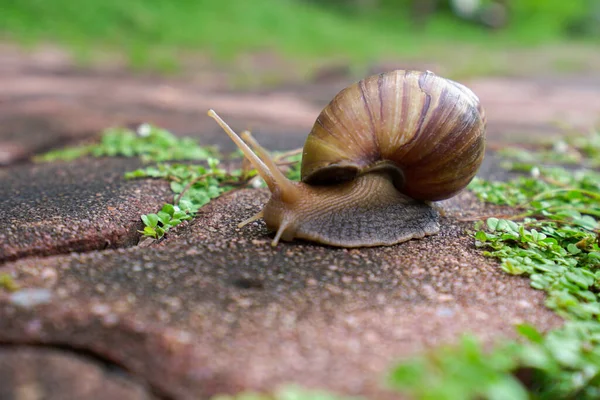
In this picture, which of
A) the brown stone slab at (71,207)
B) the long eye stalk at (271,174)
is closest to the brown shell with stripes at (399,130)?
the long eye stalk at (271,174)

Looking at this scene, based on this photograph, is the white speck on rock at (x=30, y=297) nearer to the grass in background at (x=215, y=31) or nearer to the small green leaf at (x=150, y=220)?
the small green leaf at (x=150, y=220)

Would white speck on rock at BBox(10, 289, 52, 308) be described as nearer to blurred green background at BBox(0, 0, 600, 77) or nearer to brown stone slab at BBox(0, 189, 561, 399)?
brown stone slab at BBox(0, 189, 561, 399)

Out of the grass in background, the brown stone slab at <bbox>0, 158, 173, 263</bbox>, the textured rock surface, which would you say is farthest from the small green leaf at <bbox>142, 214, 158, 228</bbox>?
the grass in background

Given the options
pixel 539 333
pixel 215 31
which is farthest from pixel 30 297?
pixel 215 31

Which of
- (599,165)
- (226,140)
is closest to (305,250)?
(226,140)

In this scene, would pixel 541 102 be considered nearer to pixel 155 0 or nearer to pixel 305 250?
pixel 305 250

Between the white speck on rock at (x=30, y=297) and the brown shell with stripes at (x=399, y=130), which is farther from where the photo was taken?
the brown shell with stripes at (x=399, y=130)

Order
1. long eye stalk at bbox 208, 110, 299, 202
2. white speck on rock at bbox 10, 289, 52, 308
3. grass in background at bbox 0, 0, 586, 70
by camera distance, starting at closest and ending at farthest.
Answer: white speck on rock at bbox 10, 289, 52, 308
long eye stalk at bbox 208, 110, 299, 202
grass in background at bbox 0, 0, 586, 70
